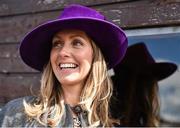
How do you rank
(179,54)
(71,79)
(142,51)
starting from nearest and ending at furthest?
(71,79)
(179,54)
(142,51)

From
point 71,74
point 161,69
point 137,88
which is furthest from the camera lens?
point 137,88

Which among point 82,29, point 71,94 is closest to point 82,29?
point 82,29

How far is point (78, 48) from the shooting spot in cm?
147

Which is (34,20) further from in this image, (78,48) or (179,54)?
(179,54)

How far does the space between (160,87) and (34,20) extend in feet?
2.33

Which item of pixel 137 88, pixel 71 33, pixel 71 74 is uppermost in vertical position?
pixel 71 33

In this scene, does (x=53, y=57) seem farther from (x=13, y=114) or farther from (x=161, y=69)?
(x=161, y=69)

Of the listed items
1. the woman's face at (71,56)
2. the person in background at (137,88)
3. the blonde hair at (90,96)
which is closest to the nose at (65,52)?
the woman's face at (71,56)

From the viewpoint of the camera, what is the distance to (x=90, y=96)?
1.50 meters

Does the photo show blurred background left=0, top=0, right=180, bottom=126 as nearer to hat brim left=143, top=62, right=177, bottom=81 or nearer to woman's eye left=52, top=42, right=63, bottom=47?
hat brim left=143, top=62, right=177, bottom=81

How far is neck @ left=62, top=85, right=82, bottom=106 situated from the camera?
149 cm

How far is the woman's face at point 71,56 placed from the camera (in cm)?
145

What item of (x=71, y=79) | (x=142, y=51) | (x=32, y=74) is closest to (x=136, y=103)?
(x=142, y=51)

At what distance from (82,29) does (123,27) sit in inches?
12.0
